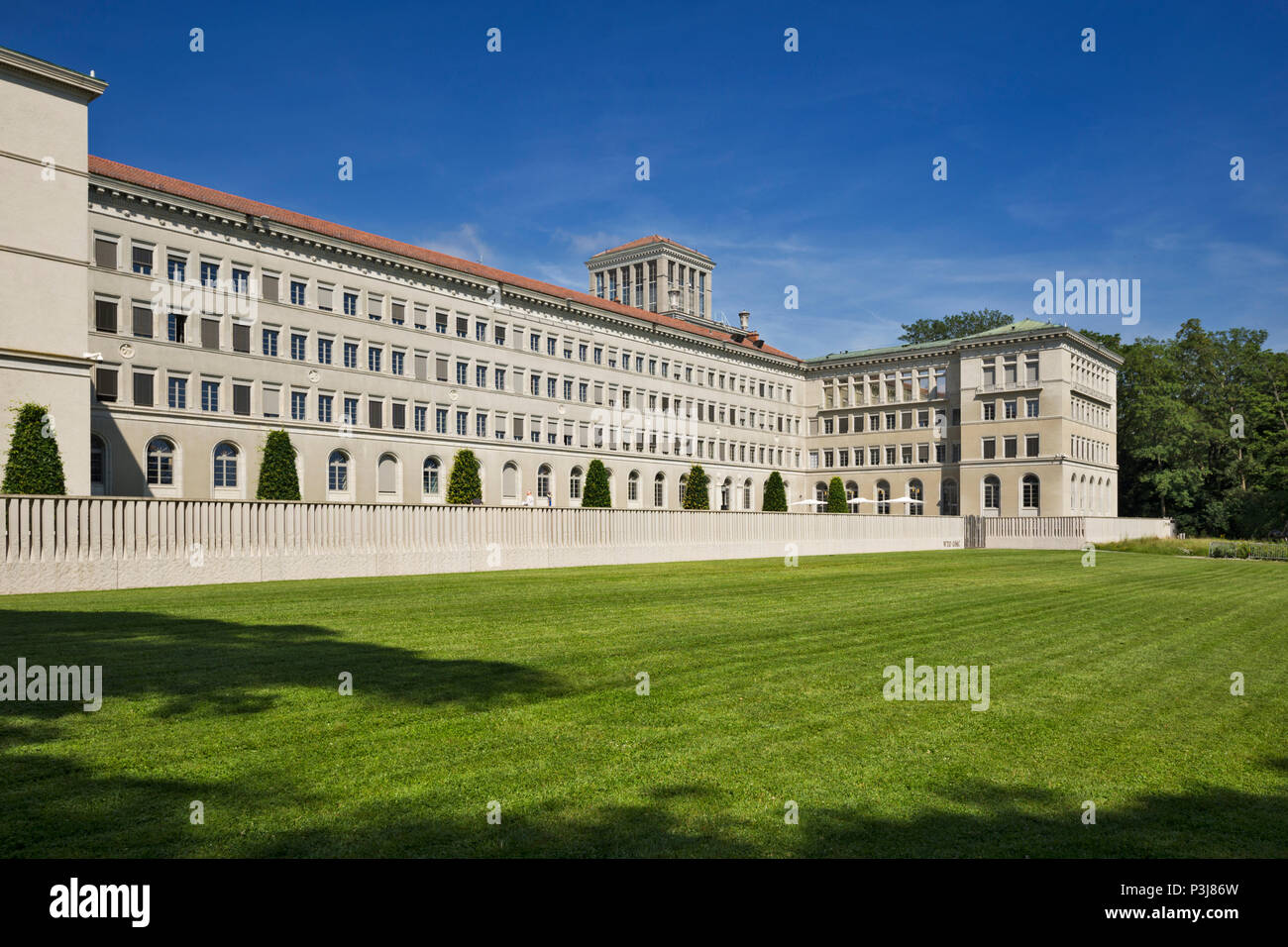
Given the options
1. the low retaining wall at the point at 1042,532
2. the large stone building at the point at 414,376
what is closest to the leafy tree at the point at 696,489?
the large stone building at the point at 414,376

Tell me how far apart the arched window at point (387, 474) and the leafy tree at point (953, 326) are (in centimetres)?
6965

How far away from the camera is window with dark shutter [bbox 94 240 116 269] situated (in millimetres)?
45938

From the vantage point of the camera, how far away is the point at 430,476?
61000 millimetres

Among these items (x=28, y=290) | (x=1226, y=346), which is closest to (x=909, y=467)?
(x=1226, y=346)

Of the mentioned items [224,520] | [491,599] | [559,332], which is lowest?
[491,599]

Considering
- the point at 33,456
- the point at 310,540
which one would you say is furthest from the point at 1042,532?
the point at 33,456

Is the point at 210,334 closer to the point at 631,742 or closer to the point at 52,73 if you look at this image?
the point at 52,73

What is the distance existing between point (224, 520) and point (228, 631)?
37.7 feet

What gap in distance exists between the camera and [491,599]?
675 inches

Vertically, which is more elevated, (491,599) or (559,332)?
(559,332)

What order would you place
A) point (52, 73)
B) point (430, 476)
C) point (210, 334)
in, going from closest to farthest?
point (52, 73)
point (210, 334)
point (430, 476)

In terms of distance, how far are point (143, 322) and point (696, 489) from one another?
43.1 m

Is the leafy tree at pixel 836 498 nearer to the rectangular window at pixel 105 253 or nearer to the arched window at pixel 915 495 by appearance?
the arched window at pixel 915 495
